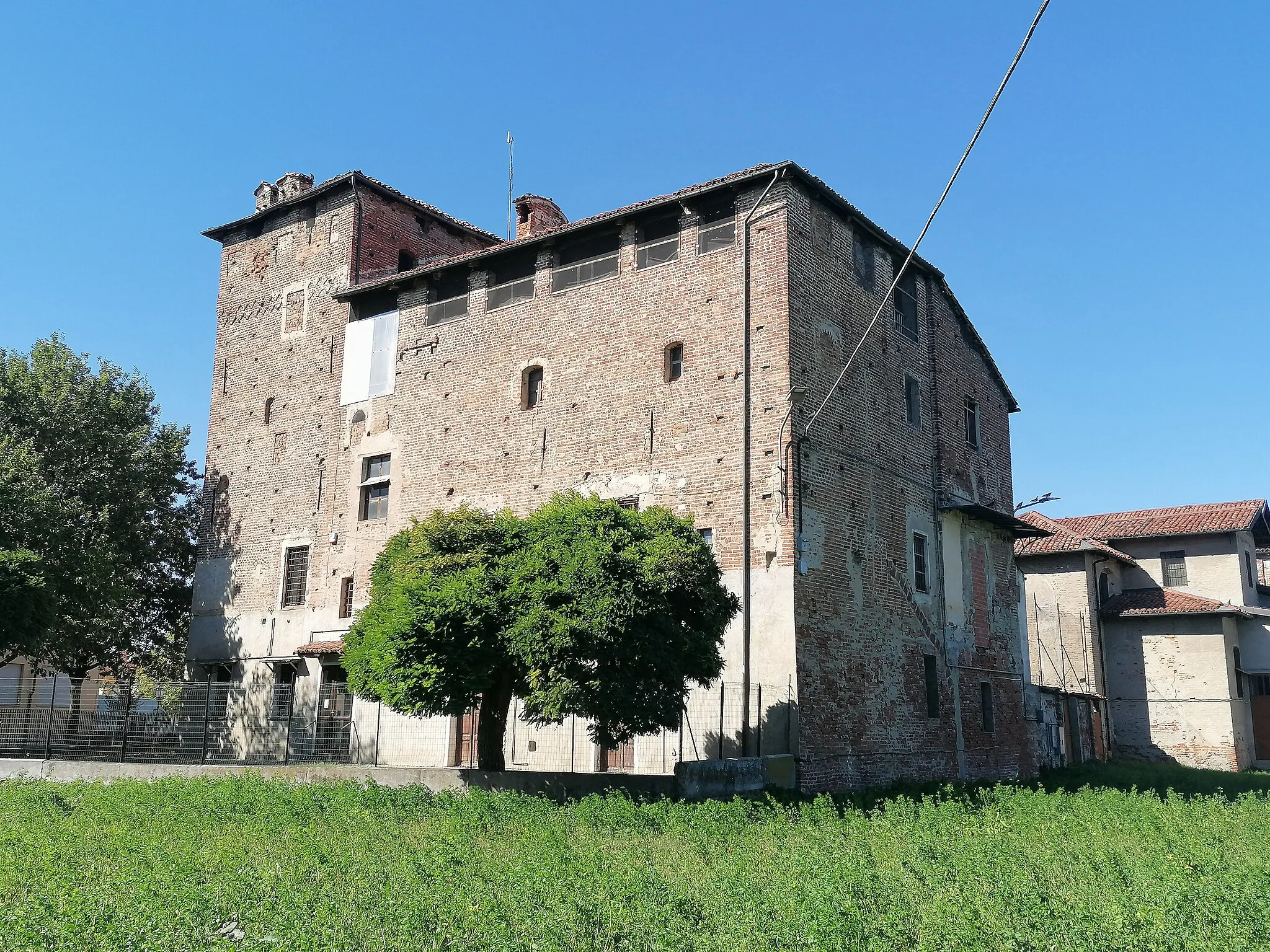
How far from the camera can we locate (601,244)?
25.1 meters

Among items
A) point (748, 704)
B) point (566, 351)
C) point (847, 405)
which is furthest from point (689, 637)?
point (566, 351)

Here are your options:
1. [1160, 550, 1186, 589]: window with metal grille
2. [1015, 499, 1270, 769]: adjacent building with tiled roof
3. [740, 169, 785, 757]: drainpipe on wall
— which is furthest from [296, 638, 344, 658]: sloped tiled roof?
[1160, 550, 1186, 589]: window with metal grille

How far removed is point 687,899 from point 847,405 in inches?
620

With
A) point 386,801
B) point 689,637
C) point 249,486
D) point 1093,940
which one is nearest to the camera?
point 1093,940

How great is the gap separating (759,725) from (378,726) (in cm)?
863

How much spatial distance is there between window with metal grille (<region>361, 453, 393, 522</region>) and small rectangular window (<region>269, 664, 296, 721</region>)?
458 cm

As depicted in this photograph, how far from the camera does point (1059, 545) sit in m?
36.2

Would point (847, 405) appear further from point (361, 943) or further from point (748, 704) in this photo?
point (361, 943)

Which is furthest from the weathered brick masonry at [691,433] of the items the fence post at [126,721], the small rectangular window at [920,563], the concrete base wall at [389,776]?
the fence post at [126,721]

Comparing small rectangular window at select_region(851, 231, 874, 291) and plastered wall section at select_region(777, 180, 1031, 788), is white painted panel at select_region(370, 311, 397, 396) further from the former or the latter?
small rectangular window at select_region(851, 231, 874, 291)

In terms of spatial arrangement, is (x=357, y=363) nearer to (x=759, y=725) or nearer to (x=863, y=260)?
(x=863, y=260)

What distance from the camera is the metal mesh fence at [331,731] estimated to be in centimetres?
2030

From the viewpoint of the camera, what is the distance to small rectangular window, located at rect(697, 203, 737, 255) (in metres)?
23.0

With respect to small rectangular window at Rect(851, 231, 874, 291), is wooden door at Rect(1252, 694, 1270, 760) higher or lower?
lower
